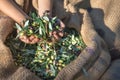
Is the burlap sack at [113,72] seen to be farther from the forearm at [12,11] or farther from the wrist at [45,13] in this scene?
the forearm at [12,11]

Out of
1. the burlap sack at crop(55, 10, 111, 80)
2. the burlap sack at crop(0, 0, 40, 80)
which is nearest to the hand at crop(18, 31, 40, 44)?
the burlap sack at crop(0, 0, 40, 80)

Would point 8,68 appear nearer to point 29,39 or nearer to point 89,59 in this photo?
point 29,39

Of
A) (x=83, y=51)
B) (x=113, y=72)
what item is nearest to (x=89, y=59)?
(x=83, y=51)

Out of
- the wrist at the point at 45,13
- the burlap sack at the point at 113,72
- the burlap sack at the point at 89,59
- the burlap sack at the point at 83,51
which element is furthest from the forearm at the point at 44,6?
the burlap sack at the point at 113,72

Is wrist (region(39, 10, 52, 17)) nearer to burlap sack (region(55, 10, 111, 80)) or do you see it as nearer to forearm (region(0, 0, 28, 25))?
forearm (region(0, 0, 28, 25))

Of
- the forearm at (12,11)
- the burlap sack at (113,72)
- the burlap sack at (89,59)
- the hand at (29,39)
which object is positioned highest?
the forearm at (12,11)

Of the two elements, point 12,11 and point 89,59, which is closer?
point 89,59

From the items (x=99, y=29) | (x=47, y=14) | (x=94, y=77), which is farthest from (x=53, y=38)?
(x=99, y=29)
